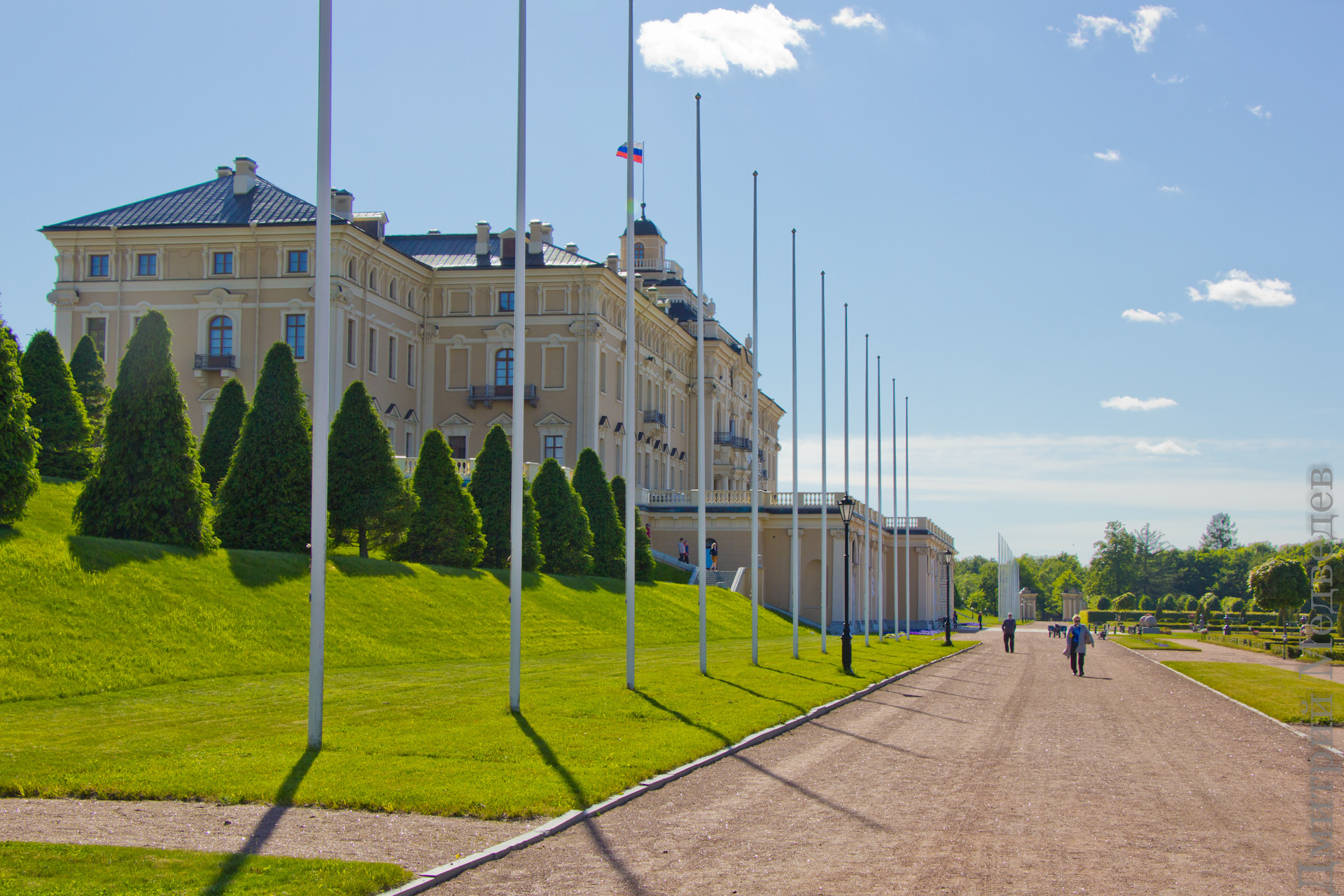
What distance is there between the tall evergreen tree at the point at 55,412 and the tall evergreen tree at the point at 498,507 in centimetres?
1268

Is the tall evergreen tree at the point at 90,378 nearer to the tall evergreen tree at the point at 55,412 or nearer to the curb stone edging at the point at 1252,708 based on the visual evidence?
the tall evergreen tree at the point at 55,412

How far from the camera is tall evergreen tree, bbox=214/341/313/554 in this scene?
99.7ft

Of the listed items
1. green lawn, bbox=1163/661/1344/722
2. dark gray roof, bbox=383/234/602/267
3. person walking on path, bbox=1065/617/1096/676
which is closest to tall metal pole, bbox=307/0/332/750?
green lawn, bbox=1163/661/1344/722

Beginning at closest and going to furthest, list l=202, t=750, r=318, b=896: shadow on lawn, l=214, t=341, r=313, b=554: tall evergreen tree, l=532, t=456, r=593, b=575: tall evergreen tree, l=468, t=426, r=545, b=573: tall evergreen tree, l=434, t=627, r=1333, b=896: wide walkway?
l=202, t=750, r=318, b=896: shadow on lawn, l=434, t=627, r=1333, b=896: wide walkway, l=214, t=341, r=313, b=554: tall evergreen tree, l=468, t=426, r=545, b=573: tall evergreen tree, l=532, t=456, r=593, b=575: tall evergreen tree

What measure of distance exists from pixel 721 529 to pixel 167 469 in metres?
43.1

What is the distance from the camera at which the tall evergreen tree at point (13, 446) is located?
22.8 m

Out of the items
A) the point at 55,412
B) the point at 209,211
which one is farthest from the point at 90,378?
the point at 209,211

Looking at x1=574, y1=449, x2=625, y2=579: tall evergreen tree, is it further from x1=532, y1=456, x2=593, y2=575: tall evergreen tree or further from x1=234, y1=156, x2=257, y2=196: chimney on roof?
x1=234, y1=156, x2=257, y2=196: chimney on roof

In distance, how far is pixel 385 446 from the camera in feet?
113

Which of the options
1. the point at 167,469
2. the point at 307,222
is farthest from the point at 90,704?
the point at 307,222

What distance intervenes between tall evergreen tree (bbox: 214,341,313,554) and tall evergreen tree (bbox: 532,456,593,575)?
51.1 feet

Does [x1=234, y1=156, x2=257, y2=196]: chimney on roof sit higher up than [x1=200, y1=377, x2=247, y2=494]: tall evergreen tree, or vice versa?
[x1=234, y1=156, x2=257, y2=196]: chimney on roof

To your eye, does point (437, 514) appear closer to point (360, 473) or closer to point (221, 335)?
point (360, 473)

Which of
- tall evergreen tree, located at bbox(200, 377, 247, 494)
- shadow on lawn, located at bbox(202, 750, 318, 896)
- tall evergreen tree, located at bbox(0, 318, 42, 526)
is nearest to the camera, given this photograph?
shadow on lawn, located at bbox(202, 750, 318, 896)
